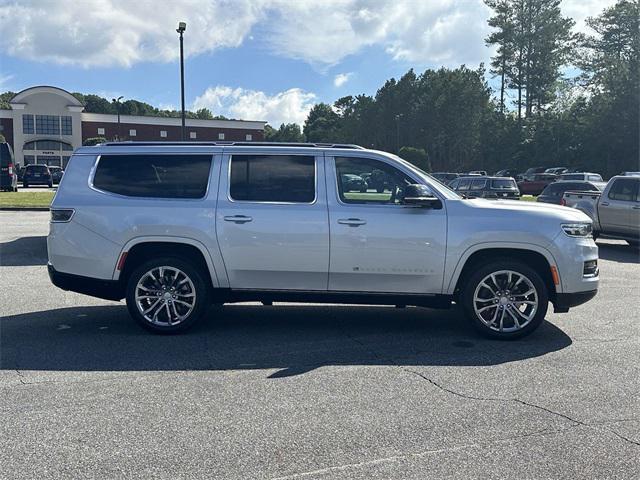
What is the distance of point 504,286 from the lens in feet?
20.4

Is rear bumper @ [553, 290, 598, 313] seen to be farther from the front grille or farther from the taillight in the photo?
the taillight

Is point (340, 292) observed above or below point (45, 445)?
above

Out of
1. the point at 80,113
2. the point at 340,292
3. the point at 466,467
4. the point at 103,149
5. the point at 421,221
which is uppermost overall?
the point at 80,113

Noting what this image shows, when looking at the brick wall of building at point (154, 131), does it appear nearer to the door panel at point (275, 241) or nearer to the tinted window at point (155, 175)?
the tinted window at point (155, 175)

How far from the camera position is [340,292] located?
623 centimetres

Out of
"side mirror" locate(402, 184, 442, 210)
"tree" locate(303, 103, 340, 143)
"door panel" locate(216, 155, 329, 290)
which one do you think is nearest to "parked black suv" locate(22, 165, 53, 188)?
"door panel" locate(216, 155, 329, 290)

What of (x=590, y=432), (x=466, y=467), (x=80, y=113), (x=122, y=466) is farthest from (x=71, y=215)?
(x=80, y=113)

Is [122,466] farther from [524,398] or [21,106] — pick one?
[21,106]

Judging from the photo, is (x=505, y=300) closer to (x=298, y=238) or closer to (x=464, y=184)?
(x=298, y=238)

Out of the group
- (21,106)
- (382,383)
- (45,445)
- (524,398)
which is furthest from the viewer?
(21,106)

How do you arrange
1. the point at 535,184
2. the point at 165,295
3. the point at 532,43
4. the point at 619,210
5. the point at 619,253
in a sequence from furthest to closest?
the point at 532,43 < the point at 535,184 < the point at 619,210 < the point at 619,253 < the point at 165,295

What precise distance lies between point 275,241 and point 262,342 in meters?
1.05

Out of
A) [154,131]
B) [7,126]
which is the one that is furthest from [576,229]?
[7,126]

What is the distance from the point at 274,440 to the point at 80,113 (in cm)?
8143
